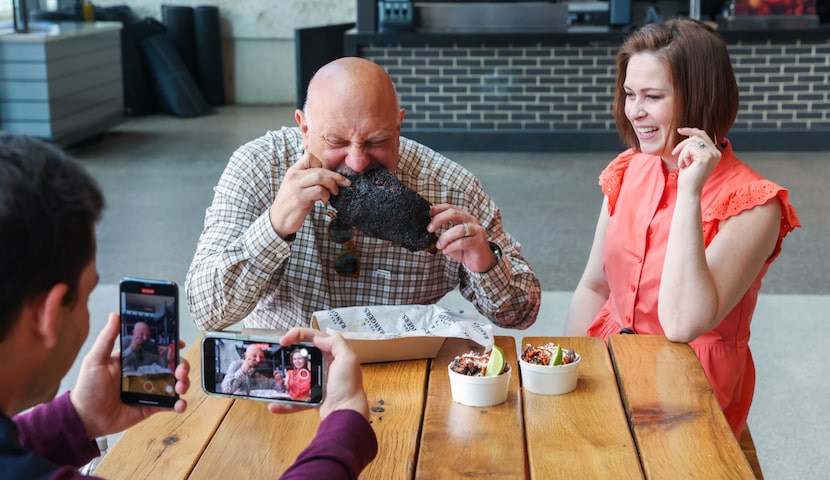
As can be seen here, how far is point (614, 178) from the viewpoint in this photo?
2.32 meters

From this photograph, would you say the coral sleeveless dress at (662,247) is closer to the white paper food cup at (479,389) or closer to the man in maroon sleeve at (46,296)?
the white paper food cup at (479,389)

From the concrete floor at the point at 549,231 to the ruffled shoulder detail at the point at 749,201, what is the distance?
3.47 feet

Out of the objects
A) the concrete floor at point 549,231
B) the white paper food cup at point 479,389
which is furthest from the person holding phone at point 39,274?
the concrete floor at point 549,231

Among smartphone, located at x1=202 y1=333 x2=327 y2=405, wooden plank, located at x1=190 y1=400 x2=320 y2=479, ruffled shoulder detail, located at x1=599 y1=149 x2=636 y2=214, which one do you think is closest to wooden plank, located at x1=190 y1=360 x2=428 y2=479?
wooden plank, located at x1=190 y1=400 x2=320 y2=479

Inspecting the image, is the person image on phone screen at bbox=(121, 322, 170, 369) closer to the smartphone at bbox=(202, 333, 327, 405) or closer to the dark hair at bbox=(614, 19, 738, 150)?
the smartphone at bbox=(202, 333, 327, 405)

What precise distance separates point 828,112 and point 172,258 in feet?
16.5

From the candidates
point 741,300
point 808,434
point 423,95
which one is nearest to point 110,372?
point 741,300

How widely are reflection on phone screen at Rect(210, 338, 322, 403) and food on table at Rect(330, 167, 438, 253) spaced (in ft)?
1.63

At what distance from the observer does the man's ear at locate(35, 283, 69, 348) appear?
984 millimetres

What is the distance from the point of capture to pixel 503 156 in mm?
7328

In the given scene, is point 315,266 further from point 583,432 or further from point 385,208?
point 583,432

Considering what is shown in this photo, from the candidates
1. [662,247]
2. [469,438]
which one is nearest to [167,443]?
[469,438]

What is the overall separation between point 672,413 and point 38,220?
1.01 m

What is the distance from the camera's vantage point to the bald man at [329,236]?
181 cm
